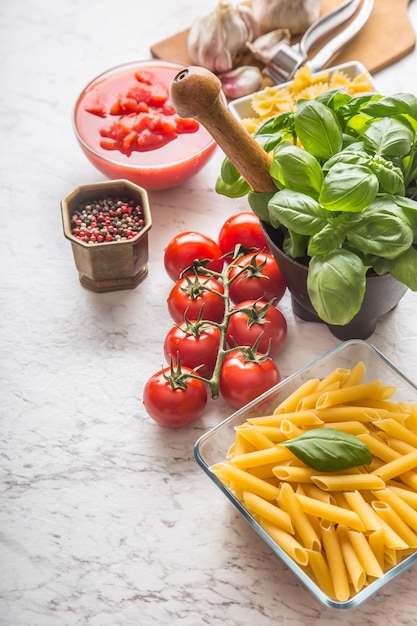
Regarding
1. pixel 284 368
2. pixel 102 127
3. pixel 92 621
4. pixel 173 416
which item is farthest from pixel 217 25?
pixel 92 621

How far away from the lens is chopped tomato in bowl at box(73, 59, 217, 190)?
164 cm

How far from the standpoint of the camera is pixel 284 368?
4.87 feet

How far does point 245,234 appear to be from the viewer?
5.04 feet

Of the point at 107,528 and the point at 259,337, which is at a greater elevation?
the point at 259,337

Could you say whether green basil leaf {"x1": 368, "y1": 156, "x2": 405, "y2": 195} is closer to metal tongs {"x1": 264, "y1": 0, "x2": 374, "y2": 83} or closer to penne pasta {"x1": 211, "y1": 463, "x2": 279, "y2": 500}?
penne pasta {"x1": 211, "y1": 463, "x2": 279, "y2": 500}

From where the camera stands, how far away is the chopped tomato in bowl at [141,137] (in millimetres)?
1640

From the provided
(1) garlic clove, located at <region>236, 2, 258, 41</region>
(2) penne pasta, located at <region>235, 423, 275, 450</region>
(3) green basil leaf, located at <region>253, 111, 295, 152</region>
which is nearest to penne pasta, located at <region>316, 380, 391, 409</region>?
(2) penne pasta, located at <region>235, 423, 275, 450</region>

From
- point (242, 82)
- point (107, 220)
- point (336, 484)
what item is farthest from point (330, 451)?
point (242, 82)

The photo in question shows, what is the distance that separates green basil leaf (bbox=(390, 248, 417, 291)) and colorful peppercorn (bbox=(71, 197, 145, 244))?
20.5 inches

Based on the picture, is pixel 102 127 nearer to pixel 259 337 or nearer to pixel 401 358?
pixel 259 337

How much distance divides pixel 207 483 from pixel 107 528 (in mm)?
176

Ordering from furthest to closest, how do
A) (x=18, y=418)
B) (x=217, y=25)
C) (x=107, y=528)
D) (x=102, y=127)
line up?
(x=217, y=25)
(x=102, y=127)
(x=18, y=418)
(x=107, y=528)

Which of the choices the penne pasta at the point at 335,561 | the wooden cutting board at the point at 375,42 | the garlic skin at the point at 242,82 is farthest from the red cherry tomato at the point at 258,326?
the wooden cutting board at the point at 375,42

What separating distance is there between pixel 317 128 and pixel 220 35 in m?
0.71
